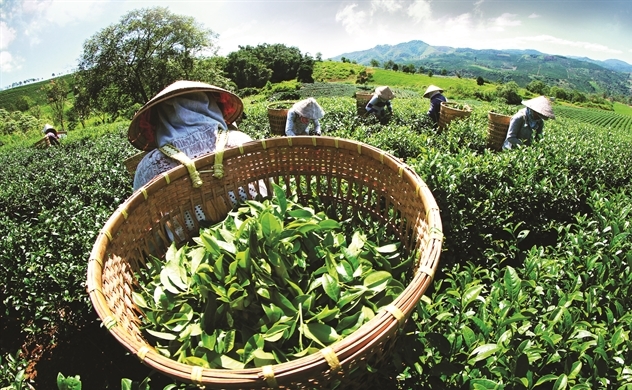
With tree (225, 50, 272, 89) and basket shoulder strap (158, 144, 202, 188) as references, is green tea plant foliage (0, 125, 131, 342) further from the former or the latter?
tree (225, 50, 272, 89)

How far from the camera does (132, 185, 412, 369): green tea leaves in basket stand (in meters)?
1.24

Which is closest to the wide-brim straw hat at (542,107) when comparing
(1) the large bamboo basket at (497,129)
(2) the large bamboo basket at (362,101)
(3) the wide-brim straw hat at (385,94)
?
(1) the large bamboo basket at (497,129)

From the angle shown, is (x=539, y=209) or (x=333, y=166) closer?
(x=333, y=166)

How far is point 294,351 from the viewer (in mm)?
1231

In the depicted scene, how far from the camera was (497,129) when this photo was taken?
230 inches

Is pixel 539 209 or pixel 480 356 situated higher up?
pixel 480 356

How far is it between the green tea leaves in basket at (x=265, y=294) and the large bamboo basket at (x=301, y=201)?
14cm

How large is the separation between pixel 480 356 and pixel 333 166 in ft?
4.84

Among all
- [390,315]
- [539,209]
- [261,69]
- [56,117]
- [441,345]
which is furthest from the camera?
[261,69]

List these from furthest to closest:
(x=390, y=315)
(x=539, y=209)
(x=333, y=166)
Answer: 1. (x=539, y=209)
2. (x=333, y=166)
3. (x=390, y=315)

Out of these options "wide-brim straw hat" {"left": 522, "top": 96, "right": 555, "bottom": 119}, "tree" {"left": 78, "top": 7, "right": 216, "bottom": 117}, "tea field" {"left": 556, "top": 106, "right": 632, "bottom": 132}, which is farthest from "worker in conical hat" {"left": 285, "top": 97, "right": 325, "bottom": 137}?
"tea field" {"left": 556, "top": 106, "right": 632, "bottom": 132}

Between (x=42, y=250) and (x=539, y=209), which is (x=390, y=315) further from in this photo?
(x=42, y=250)

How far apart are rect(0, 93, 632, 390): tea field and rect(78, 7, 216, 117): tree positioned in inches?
1001

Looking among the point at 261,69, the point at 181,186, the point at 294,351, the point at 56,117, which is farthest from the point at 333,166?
the point at 261,69
